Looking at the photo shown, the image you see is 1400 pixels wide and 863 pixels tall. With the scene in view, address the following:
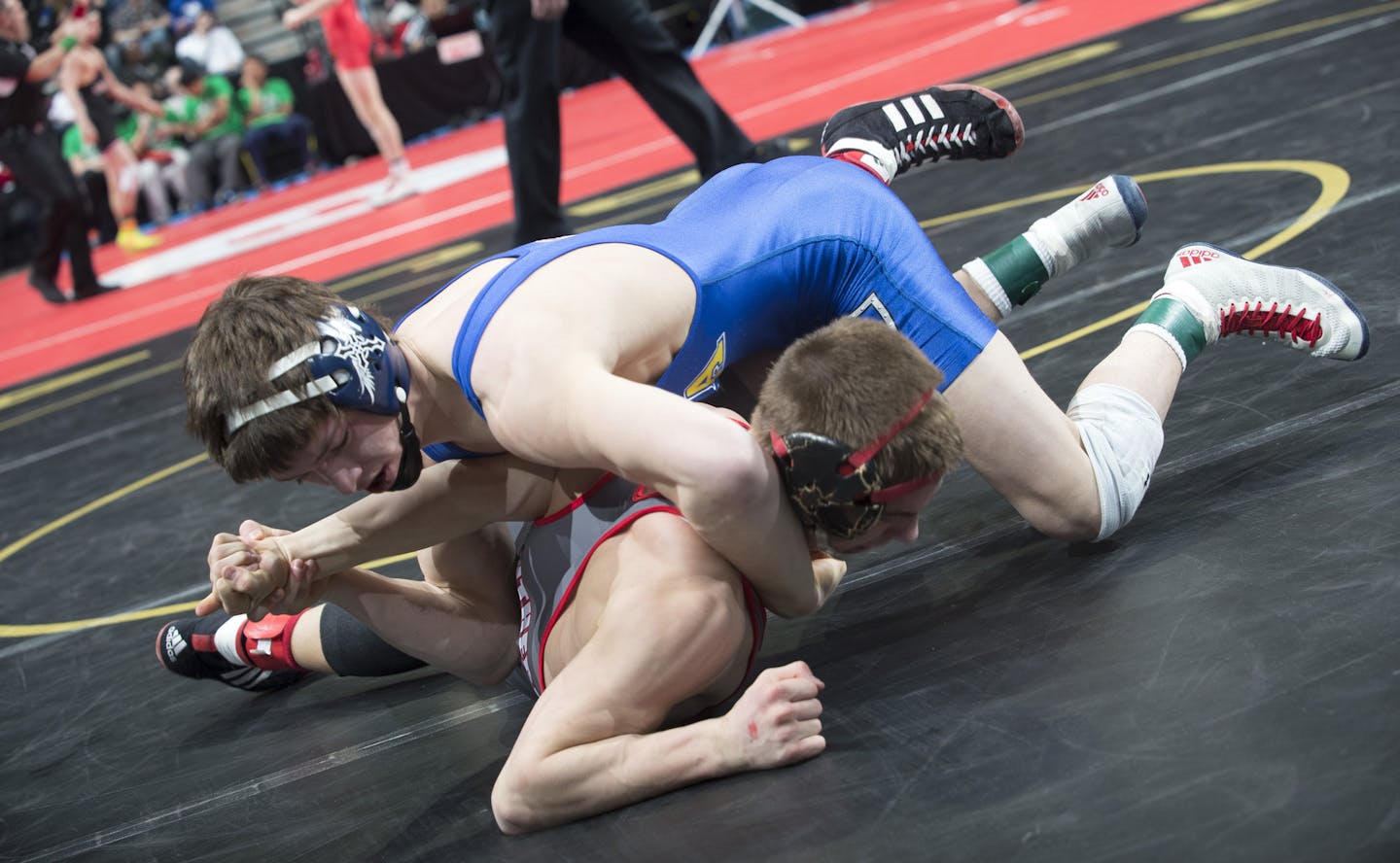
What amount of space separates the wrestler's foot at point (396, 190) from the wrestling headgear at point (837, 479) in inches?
326

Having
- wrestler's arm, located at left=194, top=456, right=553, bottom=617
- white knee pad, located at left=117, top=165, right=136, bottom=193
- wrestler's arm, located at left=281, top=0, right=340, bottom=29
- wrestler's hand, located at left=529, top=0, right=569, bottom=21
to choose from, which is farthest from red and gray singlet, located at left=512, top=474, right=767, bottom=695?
white knee pad, located at left=117, top=165, right=136, bottom=193

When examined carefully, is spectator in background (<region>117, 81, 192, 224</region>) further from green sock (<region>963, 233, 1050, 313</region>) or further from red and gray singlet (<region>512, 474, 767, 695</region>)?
red and gray singlet (<region>512, 474, 767, 695</region>)

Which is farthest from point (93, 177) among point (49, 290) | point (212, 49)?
point (49, 290)

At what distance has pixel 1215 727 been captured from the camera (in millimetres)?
1860

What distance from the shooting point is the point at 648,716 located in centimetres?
208

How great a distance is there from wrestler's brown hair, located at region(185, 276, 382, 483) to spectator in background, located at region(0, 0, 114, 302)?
7.26m

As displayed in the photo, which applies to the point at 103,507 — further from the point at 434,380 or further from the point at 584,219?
the point at 584,219

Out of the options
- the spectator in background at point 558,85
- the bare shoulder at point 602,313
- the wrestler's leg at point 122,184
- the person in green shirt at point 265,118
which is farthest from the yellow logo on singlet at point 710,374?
the person in green shirt at point 265,118

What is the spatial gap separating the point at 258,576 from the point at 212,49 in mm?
11877

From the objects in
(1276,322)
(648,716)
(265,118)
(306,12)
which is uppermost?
(1276,322)

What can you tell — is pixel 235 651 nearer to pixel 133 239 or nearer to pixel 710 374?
pixel 710 374

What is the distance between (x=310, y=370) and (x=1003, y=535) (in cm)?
135

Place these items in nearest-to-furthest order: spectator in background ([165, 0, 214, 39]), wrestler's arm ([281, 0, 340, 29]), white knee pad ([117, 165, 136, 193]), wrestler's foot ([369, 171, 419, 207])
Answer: wrestler's arm ([281, 0, 340, 29])
wrestler's foot ([369, 171, 419, 207])
white knee pad ([117, 165, 136, 193])
spectator in background ([165, 0, 214, 39])

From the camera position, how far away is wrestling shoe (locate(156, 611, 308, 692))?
286 centimetres
